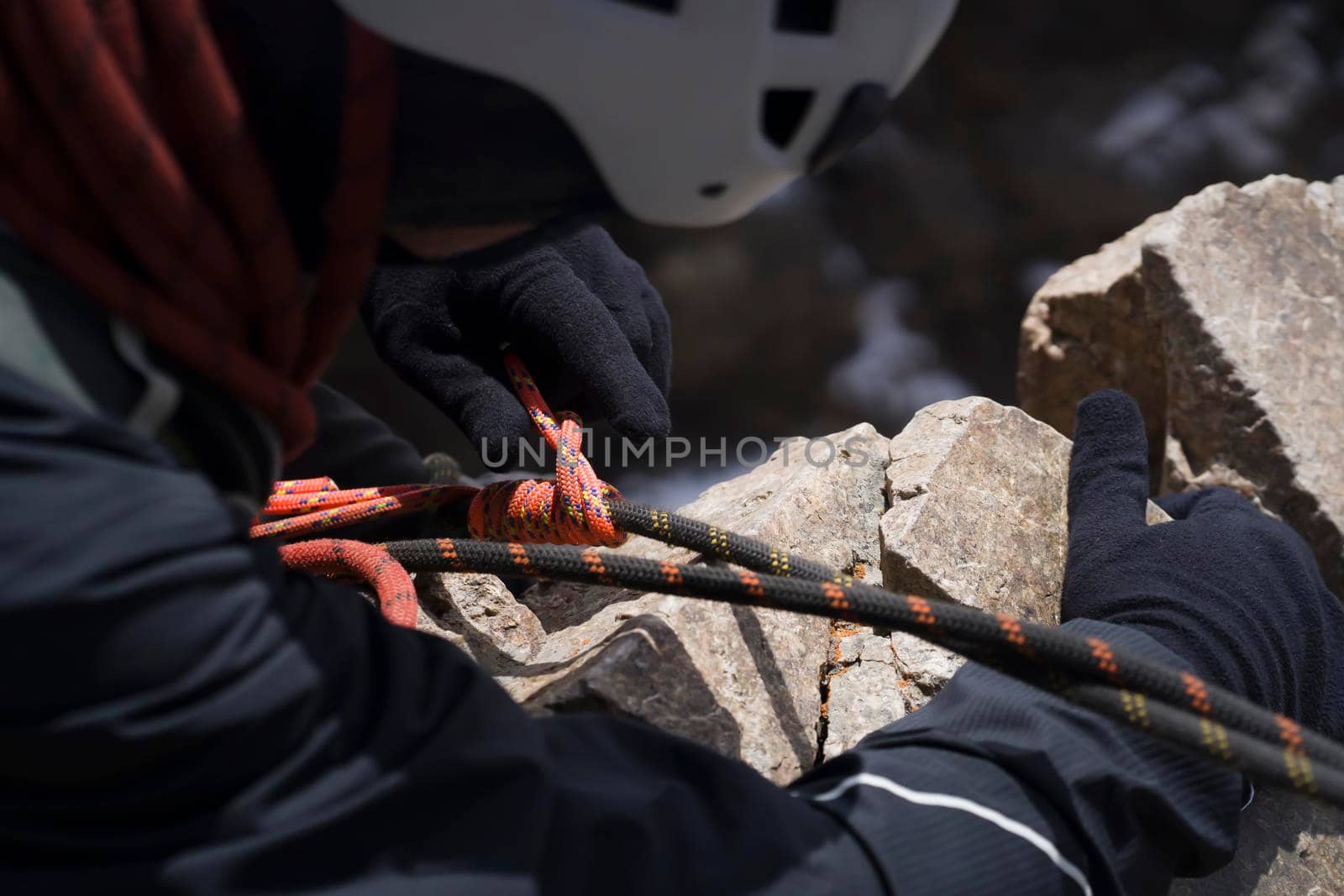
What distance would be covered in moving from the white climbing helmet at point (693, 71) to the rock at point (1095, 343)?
1.03 metres

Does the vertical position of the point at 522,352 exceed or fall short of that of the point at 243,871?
it falls short

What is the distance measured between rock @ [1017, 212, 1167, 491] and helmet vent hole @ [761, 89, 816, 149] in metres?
1.03

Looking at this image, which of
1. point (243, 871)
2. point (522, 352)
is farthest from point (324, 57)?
point (522, 352)

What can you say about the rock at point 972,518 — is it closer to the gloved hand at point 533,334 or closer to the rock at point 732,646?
the rock at point 732,646

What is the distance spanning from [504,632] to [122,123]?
0.60 meters

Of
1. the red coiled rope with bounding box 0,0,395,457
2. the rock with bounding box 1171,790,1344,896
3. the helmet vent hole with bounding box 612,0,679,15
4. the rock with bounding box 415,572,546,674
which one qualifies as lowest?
the rock with bounding box 415,572,546,674

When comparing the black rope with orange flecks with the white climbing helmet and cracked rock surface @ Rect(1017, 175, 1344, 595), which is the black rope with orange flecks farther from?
cracked rock surface @ Rect(1017, 175, 1344, 595)

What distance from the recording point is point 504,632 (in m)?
0.87

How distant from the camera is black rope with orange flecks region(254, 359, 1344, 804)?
19.1 inches

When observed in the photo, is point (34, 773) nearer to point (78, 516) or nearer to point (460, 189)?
point (78, 516)

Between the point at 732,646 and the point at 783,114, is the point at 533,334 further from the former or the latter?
the point at 783,114

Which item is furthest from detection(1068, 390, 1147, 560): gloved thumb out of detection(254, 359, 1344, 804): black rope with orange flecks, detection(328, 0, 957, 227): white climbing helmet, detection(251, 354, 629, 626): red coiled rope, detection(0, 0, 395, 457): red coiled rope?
detection(0, 0, 395, 457): red coiled rope

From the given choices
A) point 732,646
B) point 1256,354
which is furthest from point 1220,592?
point 1256,354

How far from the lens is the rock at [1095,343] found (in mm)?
1396
